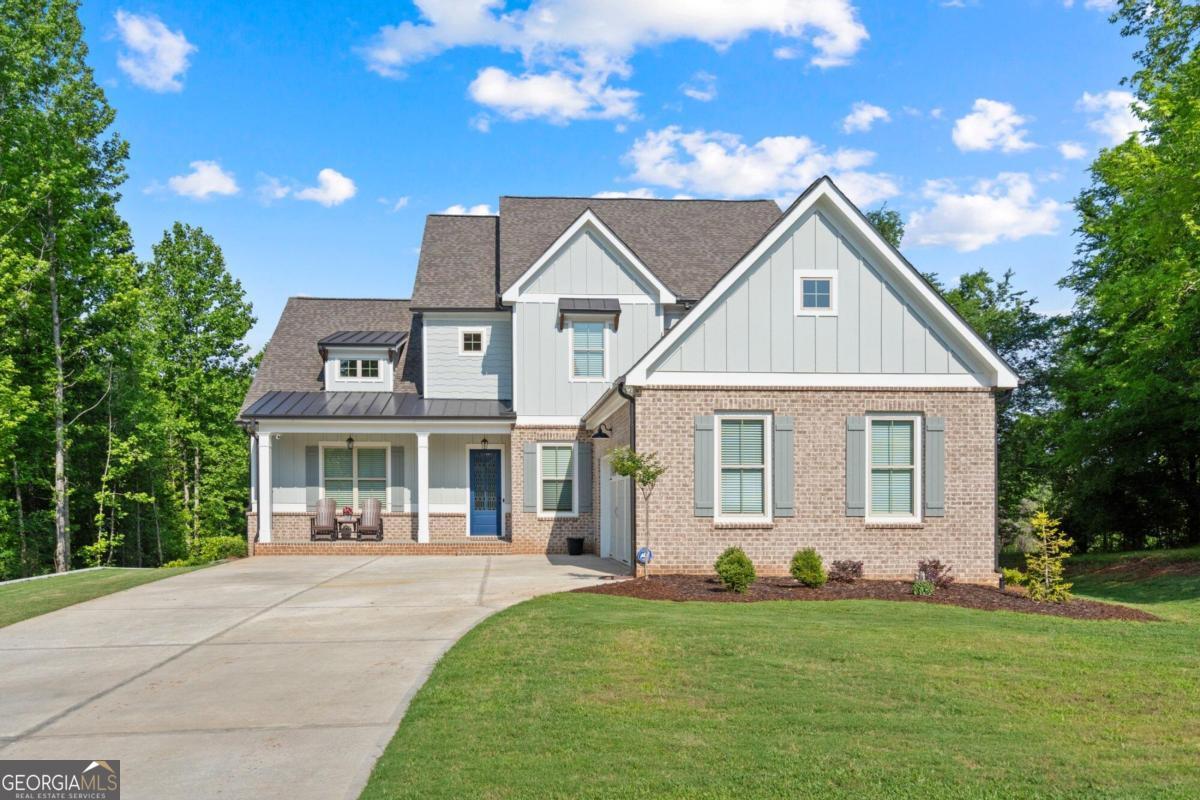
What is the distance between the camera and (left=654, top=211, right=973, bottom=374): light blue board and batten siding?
14.8m

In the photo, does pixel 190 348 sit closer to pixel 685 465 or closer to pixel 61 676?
pixel 685 465

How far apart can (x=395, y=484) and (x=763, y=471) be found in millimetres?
10834

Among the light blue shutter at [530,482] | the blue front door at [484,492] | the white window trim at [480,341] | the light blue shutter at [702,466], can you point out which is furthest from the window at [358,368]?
the light blue shutter at [702,466]

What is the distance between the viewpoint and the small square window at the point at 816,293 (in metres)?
15.0

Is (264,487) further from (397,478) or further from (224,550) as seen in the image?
(224,550)

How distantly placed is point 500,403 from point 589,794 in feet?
56.3

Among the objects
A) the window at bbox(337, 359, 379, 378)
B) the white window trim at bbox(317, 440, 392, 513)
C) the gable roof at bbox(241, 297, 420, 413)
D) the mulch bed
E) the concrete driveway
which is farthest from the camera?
the gable roof at bbox(241, 297, 420, 413)

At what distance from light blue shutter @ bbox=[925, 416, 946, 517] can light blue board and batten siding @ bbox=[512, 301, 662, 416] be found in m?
7.39

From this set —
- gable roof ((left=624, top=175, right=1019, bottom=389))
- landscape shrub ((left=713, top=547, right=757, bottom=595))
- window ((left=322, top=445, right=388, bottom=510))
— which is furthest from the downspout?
window ((left=322, top=445, right=388, bottom=510))

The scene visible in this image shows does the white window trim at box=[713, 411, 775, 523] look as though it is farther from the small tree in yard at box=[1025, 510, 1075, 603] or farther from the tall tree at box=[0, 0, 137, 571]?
the tall tree at box=[0, 0, 137, 571]

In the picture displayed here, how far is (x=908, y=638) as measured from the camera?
912 cm

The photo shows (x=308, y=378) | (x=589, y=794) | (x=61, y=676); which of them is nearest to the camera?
(x=589, y=794)

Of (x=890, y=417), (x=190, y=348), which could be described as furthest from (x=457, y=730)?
(x=190, y=348)

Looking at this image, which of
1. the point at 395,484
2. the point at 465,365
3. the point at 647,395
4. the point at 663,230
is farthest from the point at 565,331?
the point at 647,395
